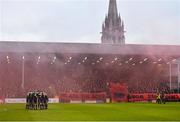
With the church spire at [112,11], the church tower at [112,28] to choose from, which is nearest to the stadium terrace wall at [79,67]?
the church tower at [112,28]

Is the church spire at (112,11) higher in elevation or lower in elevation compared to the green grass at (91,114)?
higher

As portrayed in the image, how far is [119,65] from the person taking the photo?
227 feet

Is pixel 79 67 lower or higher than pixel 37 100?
higher

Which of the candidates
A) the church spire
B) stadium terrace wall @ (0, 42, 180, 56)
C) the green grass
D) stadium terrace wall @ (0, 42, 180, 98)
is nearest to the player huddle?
the green grass

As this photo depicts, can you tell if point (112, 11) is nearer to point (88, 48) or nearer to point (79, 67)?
point (79, 67)

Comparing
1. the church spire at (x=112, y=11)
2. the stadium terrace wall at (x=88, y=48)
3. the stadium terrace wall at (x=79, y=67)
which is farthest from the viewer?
the church spire at (x=112, y=11)

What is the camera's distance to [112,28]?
15262 centimetres

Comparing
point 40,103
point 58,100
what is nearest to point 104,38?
point 58,100

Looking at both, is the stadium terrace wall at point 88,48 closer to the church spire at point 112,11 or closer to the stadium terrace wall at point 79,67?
the stadium terrace wall at point 79,67

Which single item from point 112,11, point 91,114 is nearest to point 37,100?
point 91,114

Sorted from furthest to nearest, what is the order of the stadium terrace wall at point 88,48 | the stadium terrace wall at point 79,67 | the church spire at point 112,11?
the church spire at point 112,11 → the stadium terrace wall at point 79,67 → the stadium terrace wall at point 88,48

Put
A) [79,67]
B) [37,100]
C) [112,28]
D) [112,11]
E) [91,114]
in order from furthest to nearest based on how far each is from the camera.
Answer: [112,11] < [112,28] < [79,67] < [37,100] < [91,114]

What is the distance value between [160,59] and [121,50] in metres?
7.27

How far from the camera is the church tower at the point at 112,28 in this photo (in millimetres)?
150375
